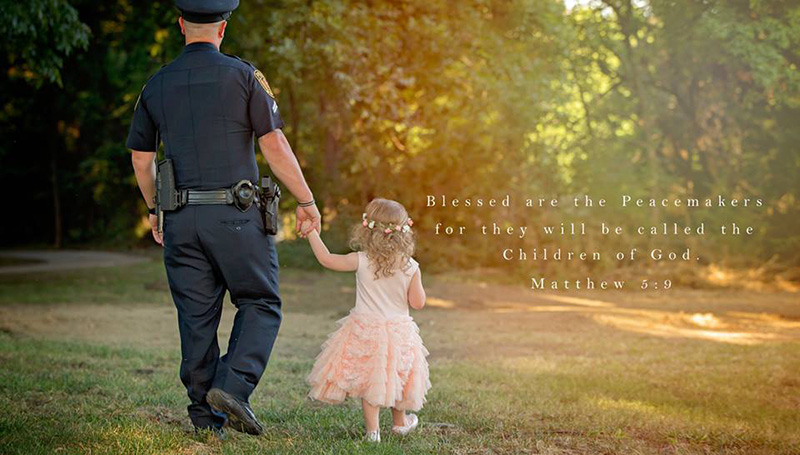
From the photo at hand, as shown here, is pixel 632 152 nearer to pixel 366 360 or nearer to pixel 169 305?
pixel 169 305

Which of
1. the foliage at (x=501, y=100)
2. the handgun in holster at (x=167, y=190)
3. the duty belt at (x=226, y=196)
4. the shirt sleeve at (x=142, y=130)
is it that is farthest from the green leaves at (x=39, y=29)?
the duty belt at (x=226, y=196)

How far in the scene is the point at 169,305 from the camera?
12.9 m

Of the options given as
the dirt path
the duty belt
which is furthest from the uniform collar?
the dirt path

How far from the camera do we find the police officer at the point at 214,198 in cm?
436

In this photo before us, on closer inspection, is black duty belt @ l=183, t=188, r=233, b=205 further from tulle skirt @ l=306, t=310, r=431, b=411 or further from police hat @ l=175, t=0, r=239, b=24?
tulle skirt @ l=306, t=310, r=431, b=411

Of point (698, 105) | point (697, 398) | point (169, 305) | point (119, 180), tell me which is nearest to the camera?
point (697, 398)

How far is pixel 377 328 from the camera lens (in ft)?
15.5

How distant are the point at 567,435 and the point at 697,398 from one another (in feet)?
6.54

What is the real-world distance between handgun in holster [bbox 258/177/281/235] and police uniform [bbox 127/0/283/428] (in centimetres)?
3

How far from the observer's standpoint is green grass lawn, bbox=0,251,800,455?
4.73 m

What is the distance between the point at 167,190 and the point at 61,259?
17.0m

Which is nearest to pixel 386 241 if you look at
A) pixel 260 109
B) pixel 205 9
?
pixel 260 109

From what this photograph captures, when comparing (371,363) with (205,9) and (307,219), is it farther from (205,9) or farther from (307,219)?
(205,9)

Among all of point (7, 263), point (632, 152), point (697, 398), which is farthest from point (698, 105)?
point (697, 398)
